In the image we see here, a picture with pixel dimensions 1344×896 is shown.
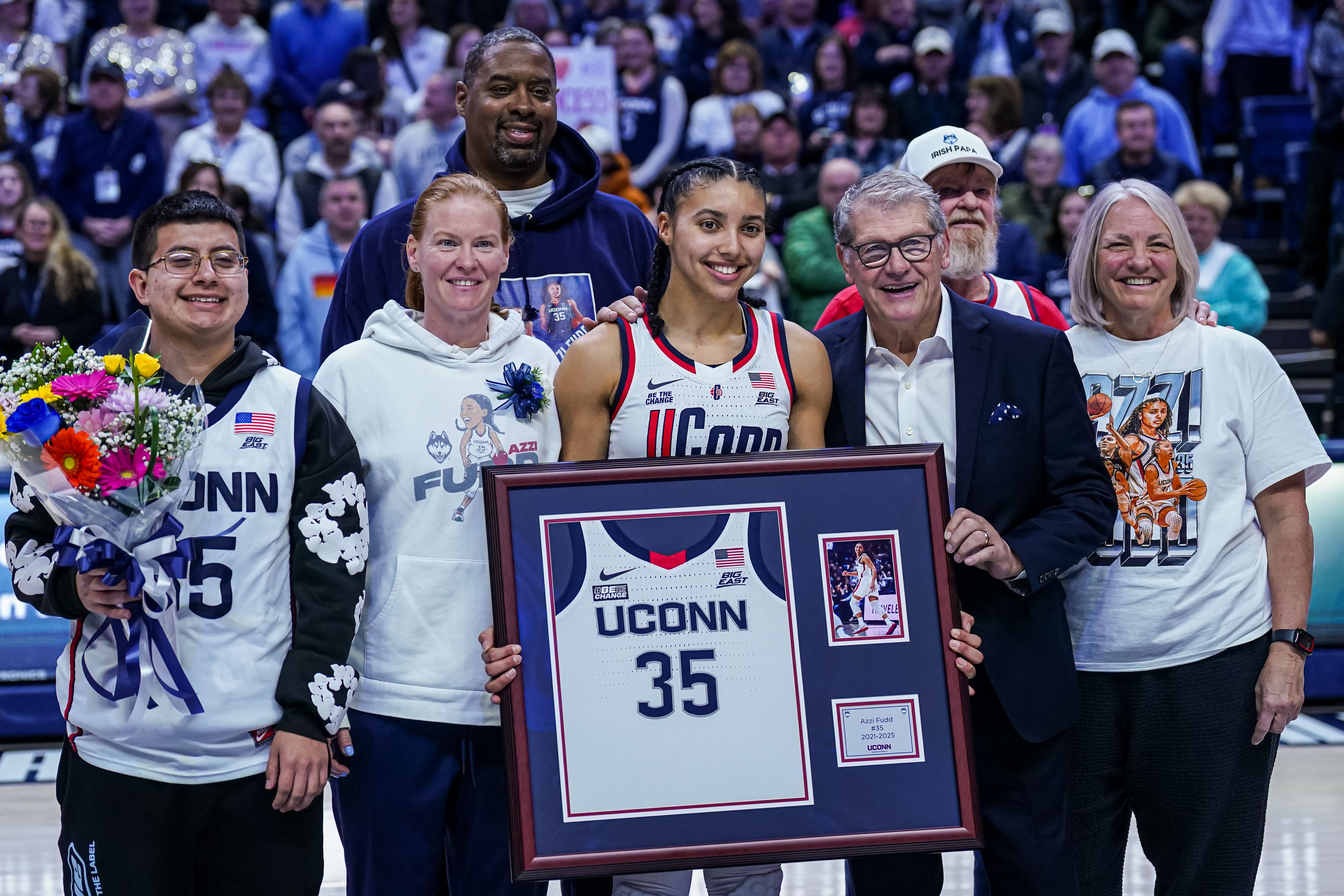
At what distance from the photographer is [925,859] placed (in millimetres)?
2990

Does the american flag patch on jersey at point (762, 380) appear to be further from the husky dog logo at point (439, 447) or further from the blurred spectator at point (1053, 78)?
the blurred spectator at point (1053, 78)

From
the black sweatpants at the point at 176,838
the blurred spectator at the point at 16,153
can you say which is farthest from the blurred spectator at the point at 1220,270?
the blurred spectator at the point at 16,153

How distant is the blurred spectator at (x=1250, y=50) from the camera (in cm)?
1064

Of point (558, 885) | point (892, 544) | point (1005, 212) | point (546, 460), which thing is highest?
point (1005, 212)

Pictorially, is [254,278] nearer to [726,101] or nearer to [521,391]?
[726,101]

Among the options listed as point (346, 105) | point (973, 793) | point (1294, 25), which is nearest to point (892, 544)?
point (973, 793)

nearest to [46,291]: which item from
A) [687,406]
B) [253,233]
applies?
[253,233]

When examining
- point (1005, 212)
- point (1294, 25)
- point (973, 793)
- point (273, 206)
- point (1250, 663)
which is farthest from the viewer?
point (1294, 25)

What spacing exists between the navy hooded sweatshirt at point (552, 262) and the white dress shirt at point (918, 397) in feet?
2.56

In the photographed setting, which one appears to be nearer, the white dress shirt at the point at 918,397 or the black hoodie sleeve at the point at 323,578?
the black hoodie sleeve at the point at 323,578

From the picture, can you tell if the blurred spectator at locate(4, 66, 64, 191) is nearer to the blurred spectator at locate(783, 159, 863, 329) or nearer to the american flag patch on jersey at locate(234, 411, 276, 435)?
the blurred spectator at locate(783, 159, 863, 329)

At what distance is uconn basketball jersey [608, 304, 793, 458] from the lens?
9.58ft

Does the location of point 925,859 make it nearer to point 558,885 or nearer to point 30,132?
point 558,885

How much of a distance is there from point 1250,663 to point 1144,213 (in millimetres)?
963
